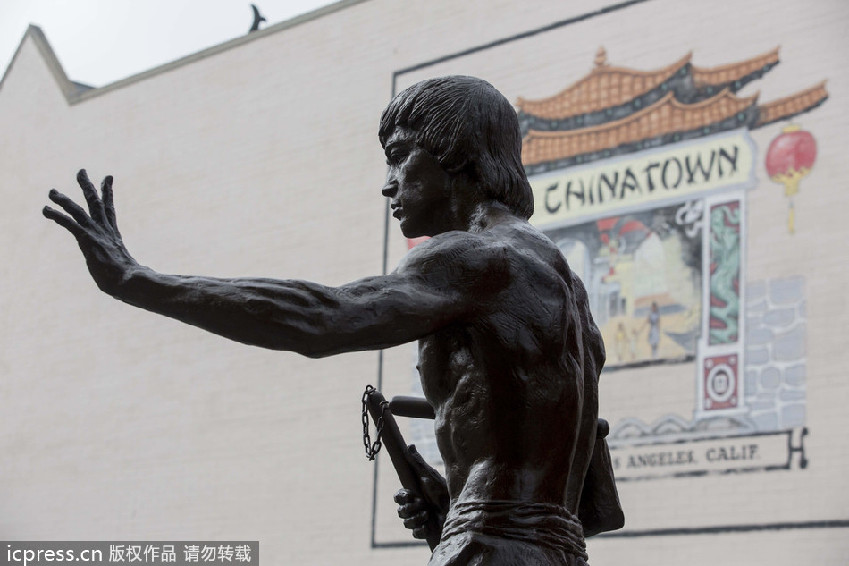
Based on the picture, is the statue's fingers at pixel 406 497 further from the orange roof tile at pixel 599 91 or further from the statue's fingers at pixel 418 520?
the orange roof tile at pixel 599 91

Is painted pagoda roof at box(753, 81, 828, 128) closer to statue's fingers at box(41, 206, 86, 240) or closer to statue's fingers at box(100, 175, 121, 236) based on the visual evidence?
statue's fingers at box(100, 175, 121, 236)

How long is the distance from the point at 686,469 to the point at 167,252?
22.2 feet

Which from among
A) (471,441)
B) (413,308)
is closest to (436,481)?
(471,441)

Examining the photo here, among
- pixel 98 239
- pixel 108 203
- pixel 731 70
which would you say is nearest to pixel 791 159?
pixel 731 70

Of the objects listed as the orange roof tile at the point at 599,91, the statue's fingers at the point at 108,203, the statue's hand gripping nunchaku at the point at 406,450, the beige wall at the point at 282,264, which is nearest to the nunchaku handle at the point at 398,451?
the statue's hand gripping nunchaku at the point at 406,450

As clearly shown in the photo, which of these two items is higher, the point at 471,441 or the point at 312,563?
the point at 471,441

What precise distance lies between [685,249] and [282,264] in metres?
4.66

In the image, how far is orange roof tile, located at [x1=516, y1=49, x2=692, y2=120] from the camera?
13211mm

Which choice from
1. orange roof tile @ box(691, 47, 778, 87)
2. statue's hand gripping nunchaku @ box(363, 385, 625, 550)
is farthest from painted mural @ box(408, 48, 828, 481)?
statue's hand gripping nunchaku @ box(363, 385, 625, 550)

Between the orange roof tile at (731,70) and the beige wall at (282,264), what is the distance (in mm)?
95

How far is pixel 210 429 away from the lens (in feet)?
51.5

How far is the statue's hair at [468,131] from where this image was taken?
3365 mm

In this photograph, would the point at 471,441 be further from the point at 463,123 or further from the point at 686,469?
the point at 686,469

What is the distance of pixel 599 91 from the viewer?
531 inches
